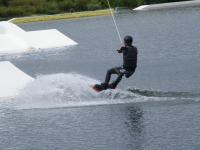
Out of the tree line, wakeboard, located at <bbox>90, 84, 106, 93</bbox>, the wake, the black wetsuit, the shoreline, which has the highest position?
the black wetsuit

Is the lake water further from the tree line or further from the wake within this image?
the tree line

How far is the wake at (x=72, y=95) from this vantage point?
1673 centimetres

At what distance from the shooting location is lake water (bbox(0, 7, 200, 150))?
12.9 metres

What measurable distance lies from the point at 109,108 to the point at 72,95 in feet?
6.09

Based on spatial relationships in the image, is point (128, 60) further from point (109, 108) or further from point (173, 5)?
point (173, 5)

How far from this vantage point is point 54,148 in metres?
12.7

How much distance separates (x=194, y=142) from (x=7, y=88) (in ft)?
30.2

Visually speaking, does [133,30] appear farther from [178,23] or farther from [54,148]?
[54,148]

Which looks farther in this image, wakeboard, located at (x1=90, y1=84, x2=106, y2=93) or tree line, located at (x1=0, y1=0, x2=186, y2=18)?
tree line, located at (x1=0, y1=0, x2=186, y2=18)

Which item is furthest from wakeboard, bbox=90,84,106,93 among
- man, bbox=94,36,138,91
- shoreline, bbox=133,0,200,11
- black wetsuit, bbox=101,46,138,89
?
shoreline, bbox=133,0,200,11

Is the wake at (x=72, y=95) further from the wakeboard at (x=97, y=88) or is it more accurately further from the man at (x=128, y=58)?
the man at (x=128, y=58)

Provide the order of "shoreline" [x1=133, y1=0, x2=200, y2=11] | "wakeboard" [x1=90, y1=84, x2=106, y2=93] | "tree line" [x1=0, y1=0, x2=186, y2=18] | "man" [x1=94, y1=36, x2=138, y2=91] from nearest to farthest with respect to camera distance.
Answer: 1. "man" [x1=94, y1=36, x2=138, y2=91]
2. "wakeboard" [x1=90, y1=84, x2=106, y2=93]
3. "shoreline" [x1=133, y1=0, x2=200, y2=11]
4. "tree line" [x1=0, y1=0, x2=186, y2=18]

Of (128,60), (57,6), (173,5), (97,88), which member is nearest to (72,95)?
(97,88)

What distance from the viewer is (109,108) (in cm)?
1606
